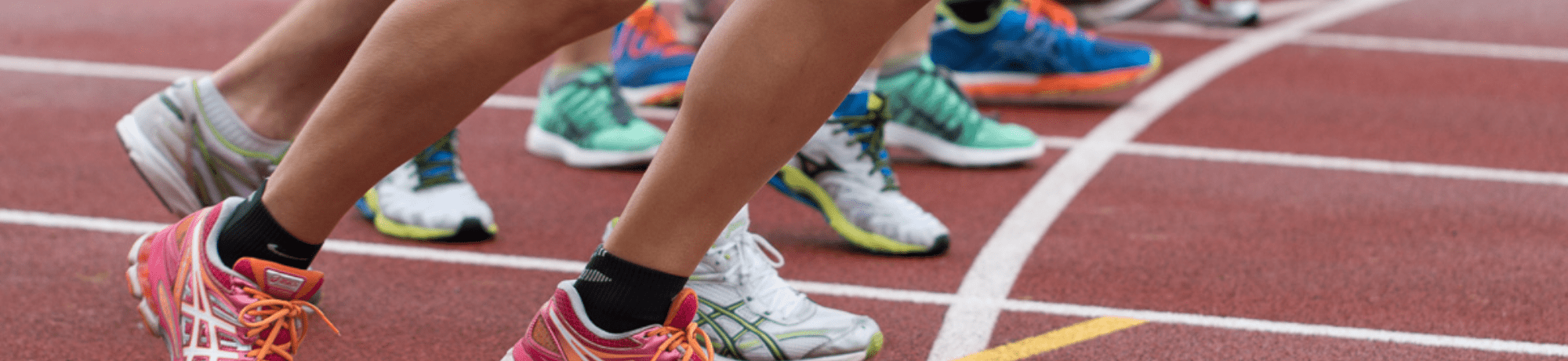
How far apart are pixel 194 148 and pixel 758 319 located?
35.1 inches

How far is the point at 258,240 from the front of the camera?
71.8 inches

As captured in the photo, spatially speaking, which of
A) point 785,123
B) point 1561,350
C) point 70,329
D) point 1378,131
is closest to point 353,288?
point 70,329

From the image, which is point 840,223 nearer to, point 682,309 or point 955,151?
point 955,151

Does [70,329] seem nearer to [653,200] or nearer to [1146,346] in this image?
[653,200]

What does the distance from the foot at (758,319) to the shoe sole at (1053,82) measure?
2.64 meters

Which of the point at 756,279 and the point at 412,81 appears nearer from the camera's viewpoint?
the point at 412,81

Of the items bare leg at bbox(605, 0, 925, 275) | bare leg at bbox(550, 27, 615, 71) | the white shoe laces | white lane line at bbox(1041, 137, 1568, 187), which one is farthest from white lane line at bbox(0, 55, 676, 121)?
bare leg at bbox(605, 0, 925, 275)

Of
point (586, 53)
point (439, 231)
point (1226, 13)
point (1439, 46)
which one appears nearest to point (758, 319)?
point (439, 231)

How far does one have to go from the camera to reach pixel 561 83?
379 centimetres

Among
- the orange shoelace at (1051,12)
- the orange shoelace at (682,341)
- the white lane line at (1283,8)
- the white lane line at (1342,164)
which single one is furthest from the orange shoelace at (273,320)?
the white lane line at (1283,8)

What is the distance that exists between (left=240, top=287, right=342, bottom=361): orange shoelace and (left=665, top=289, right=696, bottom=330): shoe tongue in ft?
1.36

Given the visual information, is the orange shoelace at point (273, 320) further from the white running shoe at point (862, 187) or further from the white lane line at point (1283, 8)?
the white lane line at point (1283, 8)

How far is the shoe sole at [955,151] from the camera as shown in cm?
383

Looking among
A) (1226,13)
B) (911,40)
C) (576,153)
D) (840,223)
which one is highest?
(911,40)
